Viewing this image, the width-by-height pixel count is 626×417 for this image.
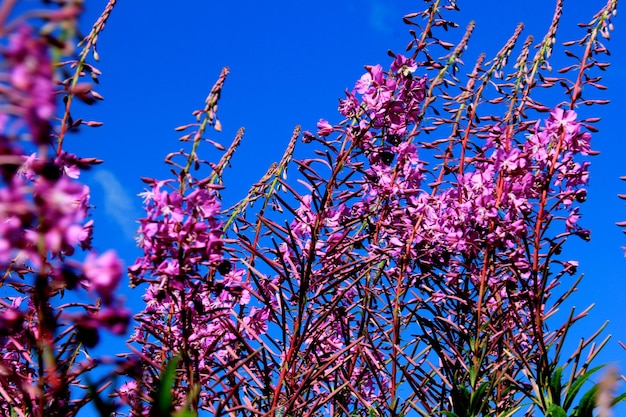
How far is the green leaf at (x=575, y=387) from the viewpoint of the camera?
Answer: 3.97 meters

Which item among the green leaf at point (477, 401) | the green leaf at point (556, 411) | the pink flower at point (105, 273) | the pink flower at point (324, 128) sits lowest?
the pink flower at point (105, 273)

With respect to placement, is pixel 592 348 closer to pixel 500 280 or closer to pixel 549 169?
pixel 500 280

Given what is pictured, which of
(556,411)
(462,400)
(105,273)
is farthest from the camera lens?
(462,400)

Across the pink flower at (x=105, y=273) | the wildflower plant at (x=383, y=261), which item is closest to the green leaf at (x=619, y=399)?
the wildflower plant at (x=383, y=261)

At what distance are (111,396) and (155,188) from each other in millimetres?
1424

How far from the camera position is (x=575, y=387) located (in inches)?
156

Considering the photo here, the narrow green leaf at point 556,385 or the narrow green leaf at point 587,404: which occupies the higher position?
the narrow green leaf at point 556,385

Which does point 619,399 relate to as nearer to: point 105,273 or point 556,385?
point 556,385

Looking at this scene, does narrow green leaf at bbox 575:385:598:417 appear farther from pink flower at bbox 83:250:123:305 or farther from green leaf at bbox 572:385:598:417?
pink flower at bbox 83:250:123:305

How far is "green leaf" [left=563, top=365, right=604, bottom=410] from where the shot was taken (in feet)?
13.0

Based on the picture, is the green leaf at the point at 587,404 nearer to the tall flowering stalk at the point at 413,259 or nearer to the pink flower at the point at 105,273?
the tall flowering stalk at the point at 413,259

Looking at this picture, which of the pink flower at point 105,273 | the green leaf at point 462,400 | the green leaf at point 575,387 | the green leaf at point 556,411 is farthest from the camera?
the green leaf at point 462,400

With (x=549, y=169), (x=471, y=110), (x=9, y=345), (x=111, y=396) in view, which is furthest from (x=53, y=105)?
(x=471, y=110)

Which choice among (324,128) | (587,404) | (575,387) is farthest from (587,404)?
(324,128)
